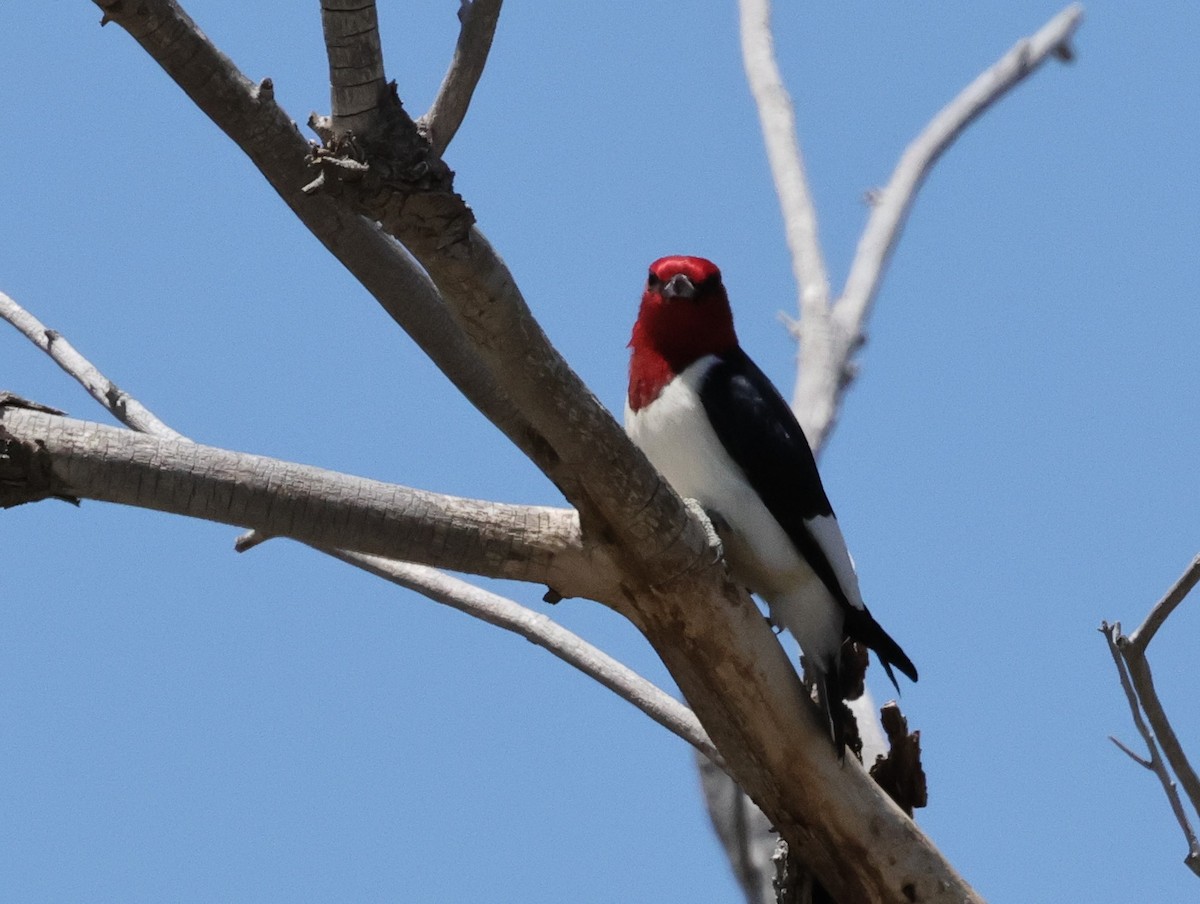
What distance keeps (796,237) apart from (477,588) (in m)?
2.59

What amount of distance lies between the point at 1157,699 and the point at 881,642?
1.27m

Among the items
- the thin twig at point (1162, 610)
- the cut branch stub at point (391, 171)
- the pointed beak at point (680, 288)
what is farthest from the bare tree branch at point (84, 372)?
the thin twig at point (1162, 610)

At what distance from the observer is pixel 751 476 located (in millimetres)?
3918

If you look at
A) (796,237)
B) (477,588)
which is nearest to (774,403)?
(477,588)

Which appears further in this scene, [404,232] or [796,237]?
[796,237]

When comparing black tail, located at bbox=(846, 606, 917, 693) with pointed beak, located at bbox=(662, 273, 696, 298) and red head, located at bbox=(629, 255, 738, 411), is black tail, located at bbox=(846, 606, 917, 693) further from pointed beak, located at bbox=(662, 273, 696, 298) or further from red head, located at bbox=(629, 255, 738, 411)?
pointed beak, located at bbox=(662, 273, 696, 298)

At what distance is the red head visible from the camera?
163 inches

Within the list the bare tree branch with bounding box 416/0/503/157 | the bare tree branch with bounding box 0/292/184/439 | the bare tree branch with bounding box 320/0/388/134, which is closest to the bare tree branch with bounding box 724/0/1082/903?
the bare tree branch with bounding box 0/292/184/439

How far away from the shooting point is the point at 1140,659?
273 centimetres

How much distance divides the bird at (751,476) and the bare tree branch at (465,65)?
1.09 metres

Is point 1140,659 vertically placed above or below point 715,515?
below

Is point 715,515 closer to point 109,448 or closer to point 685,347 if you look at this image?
point 685,347

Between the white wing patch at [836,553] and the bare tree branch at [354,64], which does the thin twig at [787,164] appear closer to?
the white wing patch at [836,553]

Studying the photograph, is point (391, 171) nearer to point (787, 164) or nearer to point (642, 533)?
point (642, 533)
